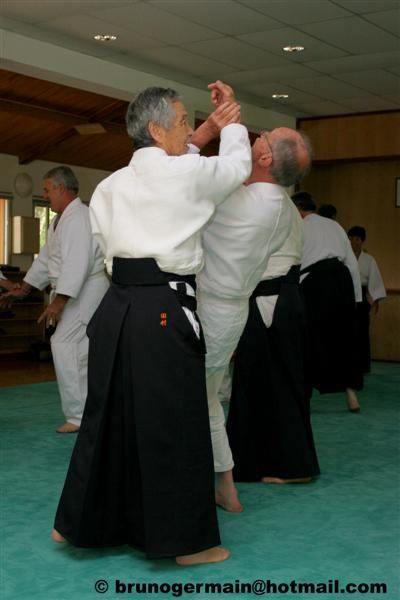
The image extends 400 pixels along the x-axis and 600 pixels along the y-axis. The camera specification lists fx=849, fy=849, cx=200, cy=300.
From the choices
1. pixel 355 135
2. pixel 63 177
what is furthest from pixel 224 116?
pixel 355 135

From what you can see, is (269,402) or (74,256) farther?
(74,256)

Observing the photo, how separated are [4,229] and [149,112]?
29.1ft

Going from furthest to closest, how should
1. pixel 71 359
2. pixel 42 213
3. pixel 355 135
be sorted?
pixel 42 213
pixel 355 135
pixel 71 359

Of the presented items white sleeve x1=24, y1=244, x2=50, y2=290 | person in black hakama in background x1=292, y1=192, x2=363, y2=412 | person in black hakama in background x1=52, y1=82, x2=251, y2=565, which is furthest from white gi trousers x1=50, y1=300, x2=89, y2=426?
person in black hakama in background x1=52, y1=82, x2=251, y2=565

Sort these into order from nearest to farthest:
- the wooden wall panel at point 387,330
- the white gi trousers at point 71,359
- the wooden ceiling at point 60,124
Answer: the white gi trousers at point 71,359
the wooden ceiling at point 60,124
the wooden wall panel at point 387,330

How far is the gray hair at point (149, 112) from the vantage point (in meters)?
2.56

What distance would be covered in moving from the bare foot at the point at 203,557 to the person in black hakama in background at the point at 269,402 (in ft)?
3.24

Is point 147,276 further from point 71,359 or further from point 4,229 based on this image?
point 4,229

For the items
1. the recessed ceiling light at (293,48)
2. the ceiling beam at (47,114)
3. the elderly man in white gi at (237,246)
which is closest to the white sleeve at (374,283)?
the recessed ceiling light at (293,48)

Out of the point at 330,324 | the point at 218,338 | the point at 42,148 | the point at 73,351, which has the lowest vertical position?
the point at 73,351

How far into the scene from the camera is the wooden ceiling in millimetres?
8812

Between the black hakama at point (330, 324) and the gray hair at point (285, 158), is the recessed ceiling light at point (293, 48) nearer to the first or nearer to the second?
the black hakama at point (330, 324)

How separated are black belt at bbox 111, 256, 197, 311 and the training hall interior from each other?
802 mm

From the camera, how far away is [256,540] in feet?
9.05
